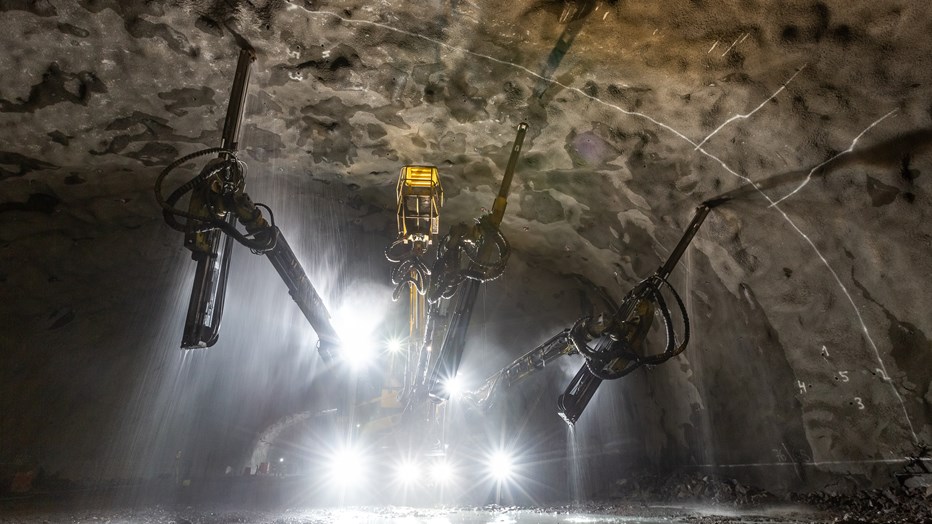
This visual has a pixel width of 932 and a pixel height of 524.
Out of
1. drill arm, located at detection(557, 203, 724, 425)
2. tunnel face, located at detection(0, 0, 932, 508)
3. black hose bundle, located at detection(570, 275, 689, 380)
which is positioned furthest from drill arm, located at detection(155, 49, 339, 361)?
drill arm, located at detection(557, 203, 724, 425)

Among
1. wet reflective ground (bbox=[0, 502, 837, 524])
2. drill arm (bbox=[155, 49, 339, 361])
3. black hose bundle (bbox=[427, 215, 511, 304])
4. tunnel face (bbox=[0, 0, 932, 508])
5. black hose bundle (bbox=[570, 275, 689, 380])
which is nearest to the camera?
drill arm (bbox=[155, 49, 339, 361])

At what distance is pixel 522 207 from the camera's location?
689 cm

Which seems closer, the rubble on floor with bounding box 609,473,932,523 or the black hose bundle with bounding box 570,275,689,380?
the rubble on floor with bounding box 609,473,932,523

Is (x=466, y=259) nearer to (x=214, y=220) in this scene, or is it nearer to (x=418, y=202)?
(x=418, y=202)

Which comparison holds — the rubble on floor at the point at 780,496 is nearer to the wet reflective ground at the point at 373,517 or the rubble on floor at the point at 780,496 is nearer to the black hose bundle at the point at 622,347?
the wet reflective ground at the point at 373,517

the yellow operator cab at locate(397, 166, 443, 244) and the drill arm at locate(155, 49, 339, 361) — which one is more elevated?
the yellow operator cab at locate(397, 166, 443, 244)

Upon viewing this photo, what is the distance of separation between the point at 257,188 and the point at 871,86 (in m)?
6.82

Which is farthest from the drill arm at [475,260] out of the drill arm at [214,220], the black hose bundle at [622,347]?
the drill arm at [214,220]

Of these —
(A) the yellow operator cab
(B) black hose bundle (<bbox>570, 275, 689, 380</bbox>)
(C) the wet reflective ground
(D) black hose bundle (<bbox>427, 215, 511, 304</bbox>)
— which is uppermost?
(A) the yellow operator cab

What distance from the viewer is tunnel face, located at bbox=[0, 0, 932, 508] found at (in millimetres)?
3799

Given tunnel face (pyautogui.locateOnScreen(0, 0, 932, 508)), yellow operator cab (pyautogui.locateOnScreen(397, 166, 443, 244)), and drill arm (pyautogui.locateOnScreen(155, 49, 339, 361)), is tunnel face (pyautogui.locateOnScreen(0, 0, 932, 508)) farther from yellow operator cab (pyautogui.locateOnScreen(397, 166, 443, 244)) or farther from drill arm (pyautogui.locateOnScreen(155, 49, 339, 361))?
drill arm (pyautogui.locateOnScreen(155, 49, 339, 361))

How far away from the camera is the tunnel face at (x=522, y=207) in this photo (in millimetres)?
3799

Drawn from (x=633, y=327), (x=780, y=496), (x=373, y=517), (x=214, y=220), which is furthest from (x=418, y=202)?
(x=780, y=496)

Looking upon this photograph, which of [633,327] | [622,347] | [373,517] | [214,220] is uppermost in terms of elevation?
[214,220]
